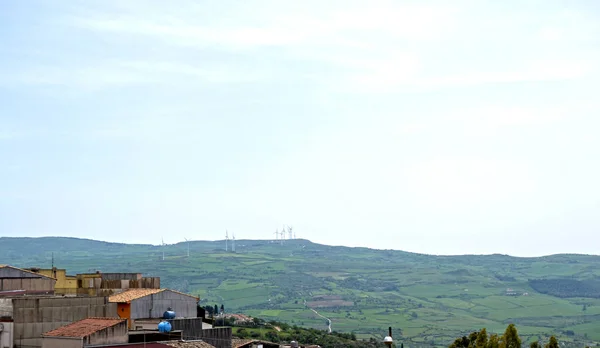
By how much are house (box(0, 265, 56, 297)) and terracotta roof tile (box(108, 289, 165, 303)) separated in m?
4.79

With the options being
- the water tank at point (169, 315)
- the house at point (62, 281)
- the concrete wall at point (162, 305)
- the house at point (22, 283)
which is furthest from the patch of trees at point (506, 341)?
the house at point (22, 283)

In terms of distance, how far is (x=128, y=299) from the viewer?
53531 millimetres

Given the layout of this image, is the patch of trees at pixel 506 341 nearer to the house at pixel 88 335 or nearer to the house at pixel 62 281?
the house at pixel 62 281

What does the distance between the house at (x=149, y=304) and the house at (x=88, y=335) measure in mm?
10626

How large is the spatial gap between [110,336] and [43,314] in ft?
24.2

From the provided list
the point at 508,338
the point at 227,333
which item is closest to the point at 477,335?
the point at 508,338

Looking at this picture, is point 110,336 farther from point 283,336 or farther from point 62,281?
point 283,336

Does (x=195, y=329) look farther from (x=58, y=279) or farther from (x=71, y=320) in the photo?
(x=58, y=279)

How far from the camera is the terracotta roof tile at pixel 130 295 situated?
2105 inches

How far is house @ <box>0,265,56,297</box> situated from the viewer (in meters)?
53.7

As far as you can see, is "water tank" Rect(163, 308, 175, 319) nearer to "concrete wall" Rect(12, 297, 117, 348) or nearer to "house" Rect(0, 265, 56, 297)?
"concrete wall" Rect(12, 297, 117, 348)

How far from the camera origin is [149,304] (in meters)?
54.8

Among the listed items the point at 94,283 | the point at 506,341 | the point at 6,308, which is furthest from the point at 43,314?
the point at 506,341

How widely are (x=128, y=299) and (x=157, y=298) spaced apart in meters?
2.46
